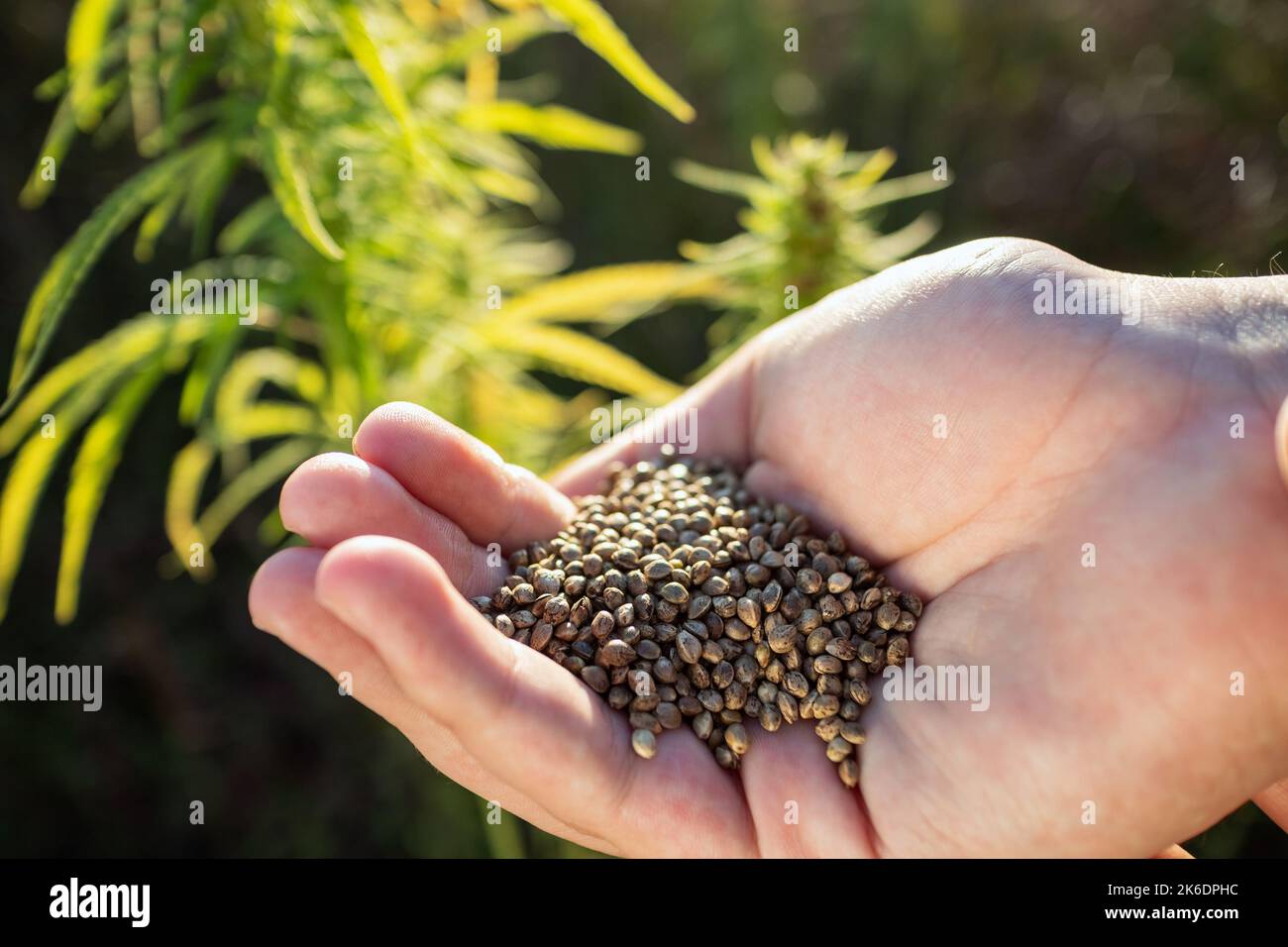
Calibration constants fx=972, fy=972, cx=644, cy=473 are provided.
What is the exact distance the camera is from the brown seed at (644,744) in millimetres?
1180

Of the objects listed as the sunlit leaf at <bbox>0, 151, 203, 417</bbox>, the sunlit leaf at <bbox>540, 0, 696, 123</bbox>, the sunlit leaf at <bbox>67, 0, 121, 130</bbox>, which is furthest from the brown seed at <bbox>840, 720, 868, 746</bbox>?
the sunlit leaf at <bbox>67, 0, 121, 130</bbox>

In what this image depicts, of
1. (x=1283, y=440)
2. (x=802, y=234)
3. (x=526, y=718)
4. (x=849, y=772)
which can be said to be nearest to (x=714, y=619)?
(x=849, y=772)

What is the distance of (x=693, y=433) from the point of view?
1680 mm

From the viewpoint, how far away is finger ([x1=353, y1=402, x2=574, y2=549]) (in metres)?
1.27

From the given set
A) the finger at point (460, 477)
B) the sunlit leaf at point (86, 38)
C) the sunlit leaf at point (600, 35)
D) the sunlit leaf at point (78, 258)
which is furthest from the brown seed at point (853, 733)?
the sunlit leaf at point (86, 38)

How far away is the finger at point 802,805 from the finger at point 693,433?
1.89ft

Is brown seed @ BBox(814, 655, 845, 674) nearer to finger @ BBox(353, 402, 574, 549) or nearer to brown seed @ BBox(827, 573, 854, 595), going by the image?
brown seed @ BBox(827, 573, 854, 595)

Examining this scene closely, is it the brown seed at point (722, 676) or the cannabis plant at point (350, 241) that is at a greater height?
the cannabis plant at point (350, 241)

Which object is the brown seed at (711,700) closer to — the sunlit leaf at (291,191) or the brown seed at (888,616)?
the brown seed at (888,616)

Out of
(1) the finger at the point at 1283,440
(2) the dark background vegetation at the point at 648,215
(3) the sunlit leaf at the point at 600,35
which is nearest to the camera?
(1) the finger at the point at 1283,440

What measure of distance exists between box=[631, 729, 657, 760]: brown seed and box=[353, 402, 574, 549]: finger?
0.38 metres

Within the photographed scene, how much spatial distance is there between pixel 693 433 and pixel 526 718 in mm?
732

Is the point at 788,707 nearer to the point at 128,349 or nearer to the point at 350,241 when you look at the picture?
the point at 350,241
